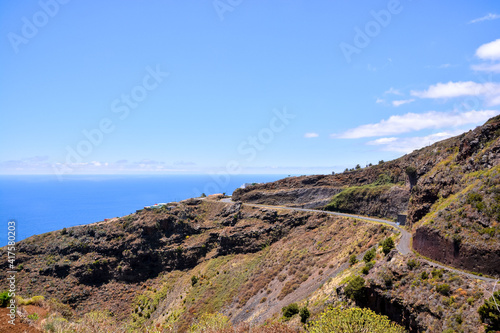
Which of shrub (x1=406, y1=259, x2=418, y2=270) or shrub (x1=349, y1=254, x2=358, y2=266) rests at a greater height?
shrub (x1=406, y1=259, x2=418, y2=270)

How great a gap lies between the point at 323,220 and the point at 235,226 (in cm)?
1991

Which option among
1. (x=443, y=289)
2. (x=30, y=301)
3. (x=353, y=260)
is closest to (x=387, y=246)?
(x=353, y=260)

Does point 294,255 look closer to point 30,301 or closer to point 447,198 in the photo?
point 447,198

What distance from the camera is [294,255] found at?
42.3 m

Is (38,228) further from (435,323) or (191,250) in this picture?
(435,323)

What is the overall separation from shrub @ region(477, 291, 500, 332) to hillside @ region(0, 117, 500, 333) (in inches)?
18.1

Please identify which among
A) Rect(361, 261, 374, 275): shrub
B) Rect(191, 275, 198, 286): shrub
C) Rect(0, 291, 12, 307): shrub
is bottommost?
Rect(191, 275, 198, 286): shrub

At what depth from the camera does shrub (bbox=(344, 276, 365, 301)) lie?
21953 millimetres

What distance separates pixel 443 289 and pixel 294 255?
2651 centimetres

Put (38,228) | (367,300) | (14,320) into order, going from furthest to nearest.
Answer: (38,228), (367,300), (14,320)

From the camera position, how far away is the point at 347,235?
39062mm

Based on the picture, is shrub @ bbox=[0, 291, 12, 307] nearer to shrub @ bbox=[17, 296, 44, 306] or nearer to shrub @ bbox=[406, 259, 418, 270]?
shrub @ bbox=[17, 296, 44, 306]

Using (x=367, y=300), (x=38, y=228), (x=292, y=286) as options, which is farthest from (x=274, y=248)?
(x=38, y=228)

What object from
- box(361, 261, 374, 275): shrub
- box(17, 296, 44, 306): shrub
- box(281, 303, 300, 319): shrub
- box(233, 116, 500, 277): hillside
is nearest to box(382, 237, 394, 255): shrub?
box(233, 116, 500, 277): hillside
